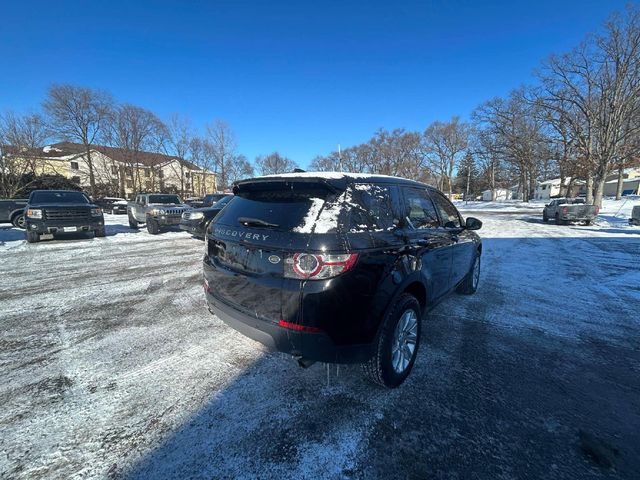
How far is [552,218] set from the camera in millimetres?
18984

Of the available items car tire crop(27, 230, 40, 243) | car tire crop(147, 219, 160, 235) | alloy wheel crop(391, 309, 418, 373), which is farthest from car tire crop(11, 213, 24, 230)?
alloy wheel crop(391, 309, 418, 373)

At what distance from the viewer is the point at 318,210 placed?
2.17 metres

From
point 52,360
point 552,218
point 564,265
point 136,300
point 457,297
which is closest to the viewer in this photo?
point 52,360

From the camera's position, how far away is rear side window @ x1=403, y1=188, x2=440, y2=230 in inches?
111

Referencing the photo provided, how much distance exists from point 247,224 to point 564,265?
8.32 m

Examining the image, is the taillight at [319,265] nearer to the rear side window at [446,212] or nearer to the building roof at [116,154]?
the rear side window at [446,212]

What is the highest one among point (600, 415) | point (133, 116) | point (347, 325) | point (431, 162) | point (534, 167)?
point (133, 116)

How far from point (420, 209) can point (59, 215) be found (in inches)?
454

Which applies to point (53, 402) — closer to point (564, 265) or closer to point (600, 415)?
point (600, 415)

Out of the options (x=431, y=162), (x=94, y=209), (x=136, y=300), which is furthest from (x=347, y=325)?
(x=431, y=162)

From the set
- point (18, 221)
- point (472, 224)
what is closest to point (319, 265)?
point (472, 224)

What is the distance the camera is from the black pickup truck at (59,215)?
29.2 feet

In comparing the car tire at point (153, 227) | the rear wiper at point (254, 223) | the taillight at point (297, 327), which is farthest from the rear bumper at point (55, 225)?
the taillight at point (297, 327)

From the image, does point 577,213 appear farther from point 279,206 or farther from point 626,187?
point 626,187
